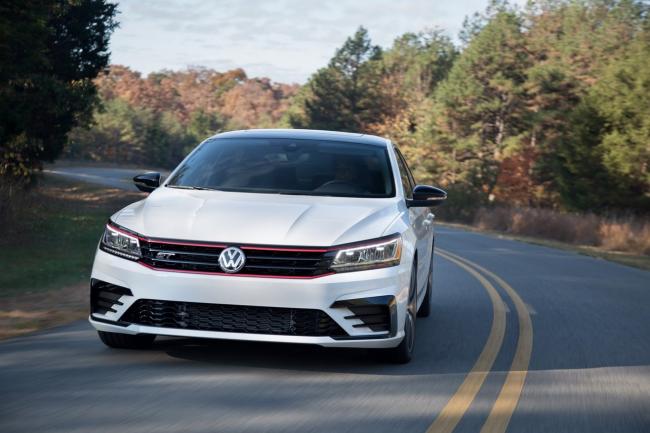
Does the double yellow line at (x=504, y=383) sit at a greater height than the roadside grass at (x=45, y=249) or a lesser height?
greater

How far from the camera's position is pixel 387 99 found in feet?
300

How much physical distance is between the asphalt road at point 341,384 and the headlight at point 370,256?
2.54 feet

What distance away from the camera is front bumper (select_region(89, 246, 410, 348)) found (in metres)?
6.23

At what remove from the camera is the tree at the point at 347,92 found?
289 ft

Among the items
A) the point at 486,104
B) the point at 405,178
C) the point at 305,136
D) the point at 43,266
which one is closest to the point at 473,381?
the point at 405,178

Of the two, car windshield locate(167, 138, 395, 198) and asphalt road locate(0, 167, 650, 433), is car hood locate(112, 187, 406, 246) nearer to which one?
car windshield locate(167, 138, 395, 198)

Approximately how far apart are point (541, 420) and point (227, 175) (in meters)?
3.46

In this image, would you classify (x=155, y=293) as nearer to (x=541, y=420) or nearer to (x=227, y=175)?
(x=227, y=175)

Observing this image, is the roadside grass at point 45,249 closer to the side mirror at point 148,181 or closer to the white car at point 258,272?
the side mirror at point 148,181

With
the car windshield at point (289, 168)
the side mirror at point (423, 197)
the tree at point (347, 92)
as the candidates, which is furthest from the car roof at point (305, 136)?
the tree at point (347, 92)

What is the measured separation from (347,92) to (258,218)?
82508mm

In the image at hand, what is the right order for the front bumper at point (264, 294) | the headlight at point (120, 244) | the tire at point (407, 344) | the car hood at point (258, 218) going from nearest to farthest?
the front bumper at point (264, 294) → the car hood at point (258, 218) → the headlight at point (120, 244) → the tire at point (407, 344)

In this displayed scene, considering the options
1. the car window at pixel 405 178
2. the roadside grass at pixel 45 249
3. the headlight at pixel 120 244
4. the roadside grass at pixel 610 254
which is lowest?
the roadside grass at pixel 610 254

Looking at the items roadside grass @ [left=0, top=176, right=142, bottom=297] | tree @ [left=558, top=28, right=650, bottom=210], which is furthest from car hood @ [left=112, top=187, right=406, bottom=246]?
tree @ [left=558, top=28, right=650, bottom=210]
